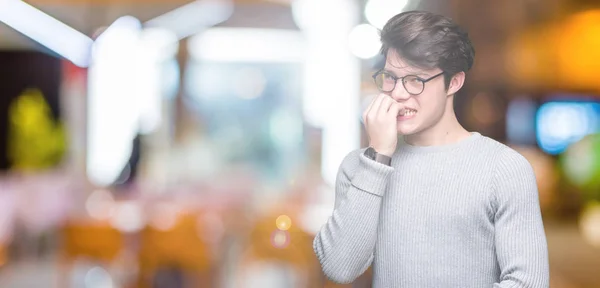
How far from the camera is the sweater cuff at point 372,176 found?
1.27 meters

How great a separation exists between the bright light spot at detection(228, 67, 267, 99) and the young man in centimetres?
761

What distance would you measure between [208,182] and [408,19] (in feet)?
18.8

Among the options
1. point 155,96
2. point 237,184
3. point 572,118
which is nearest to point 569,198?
point 572,118

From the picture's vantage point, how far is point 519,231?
1.22 m

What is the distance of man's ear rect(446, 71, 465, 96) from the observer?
130 cm

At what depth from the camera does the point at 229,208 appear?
5.91m

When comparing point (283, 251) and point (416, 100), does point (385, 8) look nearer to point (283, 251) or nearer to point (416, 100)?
point (416, 100)

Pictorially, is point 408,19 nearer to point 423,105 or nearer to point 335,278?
point 423,105

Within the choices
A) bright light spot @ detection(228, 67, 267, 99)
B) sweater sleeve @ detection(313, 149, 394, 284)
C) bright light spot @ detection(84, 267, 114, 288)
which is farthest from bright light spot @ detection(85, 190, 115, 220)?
sweater sleeve @ detection(313, 149, 394, 284)

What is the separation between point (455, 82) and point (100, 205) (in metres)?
5.00

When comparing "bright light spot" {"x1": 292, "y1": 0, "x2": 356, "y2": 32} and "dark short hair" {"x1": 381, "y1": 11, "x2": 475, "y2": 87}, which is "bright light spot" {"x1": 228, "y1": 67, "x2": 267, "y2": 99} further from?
"dark short hair" {"x1": 381, "y1": 11, "x2": 475, "y2": 87}

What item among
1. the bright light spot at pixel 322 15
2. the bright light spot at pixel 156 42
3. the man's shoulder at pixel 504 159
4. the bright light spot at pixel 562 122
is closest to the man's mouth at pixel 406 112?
the man's shoulder at pixel 504 159

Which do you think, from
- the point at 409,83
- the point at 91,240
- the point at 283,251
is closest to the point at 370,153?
the point at 409,83

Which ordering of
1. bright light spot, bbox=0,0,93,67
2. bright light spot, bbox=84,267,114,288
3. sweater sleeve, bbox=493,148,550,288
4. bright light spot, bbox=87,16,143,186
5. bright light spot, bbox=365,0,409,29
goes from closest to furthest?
sweater sleeve, bbox=493,148,550,288 < bright light spot, bbox=365,0,409,29 < bright light spot, bbox=84,267,114,288 < bright light spot, bbox=0,0,93,67 < bright light spot, bbox=87,16,143,186
